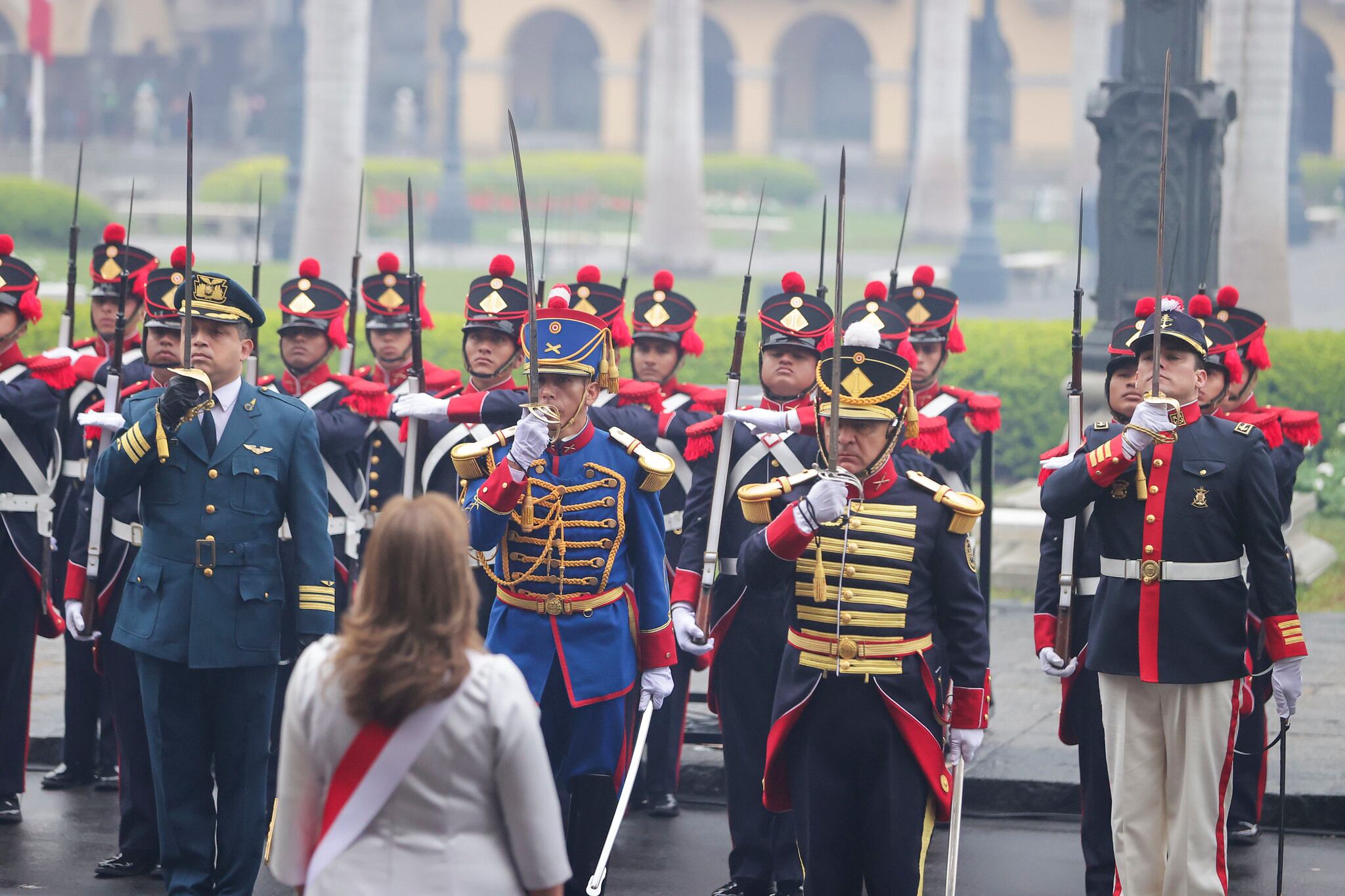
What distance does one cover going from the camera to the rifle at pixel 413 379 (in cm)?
735

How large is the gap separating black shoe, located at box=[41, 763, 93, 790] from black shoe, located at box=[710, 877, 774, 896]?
2921 millimetres

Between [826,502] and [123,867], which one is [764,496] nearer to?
[826,502]

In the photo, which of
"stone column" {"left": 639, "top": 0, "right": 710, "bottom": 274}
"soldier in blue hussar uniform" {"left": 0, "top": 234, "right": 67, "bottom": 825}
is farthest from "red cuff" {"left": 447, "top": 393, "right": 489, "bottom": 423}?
"stone column" {"left": 639, "top": 0, "right": 710, "bottom": 274}

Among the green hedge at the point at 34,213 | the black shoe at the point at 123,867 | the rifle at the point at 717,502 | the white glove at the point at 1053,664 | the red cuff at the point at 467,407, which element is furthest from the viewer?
the green hedge at the point at 34,213

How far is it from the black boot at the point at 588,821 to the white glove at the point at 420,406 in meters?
1.84

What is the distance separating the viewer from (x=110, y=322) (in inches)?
325

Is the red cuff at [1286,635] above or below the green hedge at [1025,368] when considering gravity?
below

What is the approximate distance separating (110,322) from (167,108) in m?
43.9

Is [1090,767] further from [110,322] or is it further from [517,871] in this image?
[110,322]

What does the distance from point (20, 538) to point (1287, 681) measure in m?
4.63

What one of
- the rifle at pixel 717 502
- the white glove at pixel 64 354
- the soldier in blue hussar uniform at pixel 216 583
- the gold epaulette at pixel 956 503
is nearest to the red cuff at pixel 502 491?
the soldier in blue hussar uniform at pixel 216 583

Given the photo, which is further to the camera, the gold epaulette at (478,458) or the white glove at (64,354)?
the white glove at (64,354)

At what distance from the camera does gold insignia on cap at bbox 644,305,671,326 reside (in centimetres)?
817

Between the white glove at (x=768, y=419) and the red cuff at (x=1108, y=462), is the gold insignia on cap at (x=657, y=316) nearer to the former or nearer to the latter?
the white glove at (x=768, y=419)
